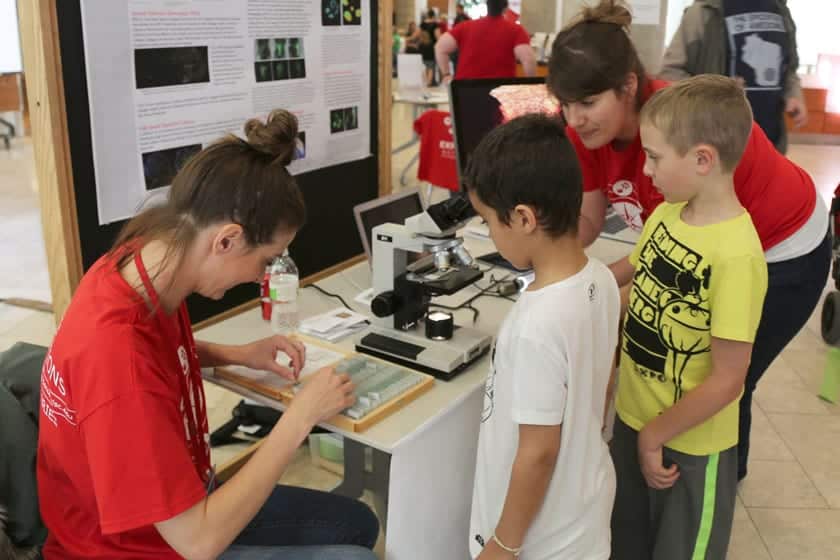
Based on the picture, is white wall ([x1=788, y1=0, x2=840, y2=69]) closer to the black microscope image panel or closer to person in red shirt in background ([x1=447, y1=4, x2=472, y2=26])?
person in red shirt in background ([x1=447, y1=4, x2=472, y2=26])

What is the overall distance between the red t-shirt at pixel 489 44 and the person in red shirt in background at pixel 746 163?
3611mm

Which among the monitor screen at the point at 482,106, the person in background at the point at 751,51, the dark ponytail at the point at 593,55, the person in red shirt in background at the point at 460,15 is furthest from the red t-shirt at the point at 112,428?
the person in red shirt in background at the point at 460,15

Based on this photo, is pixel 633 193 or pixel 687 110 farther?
pixel 633 193

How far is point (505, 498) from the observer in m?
1.26

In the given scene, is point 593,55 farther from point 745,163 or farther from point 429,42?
point 429,42

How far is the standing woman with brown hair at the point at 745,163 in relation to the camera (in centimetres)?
157

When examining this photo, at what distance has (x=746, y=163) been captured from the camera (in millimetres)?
1544

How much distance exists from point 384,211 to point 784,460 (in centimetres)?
164

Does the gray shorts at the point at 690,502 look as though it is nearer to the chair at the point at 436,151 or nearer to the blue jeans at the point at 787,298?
the blue jeans at the point at 787,298

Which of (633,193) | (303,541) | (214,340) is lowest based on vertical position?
(303,541)

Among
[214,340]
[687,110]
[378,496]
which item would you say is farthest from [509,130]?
[378,496]

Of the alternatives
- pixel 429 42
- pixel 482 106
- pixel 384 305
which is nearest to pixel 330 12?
pixel 482 106

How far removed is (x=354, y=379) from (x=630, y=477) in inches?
25.8

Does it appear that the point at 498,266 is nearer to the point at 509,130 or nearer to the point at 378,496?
the point at 378,496
